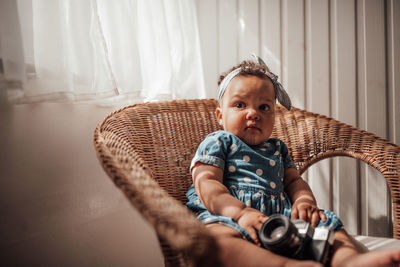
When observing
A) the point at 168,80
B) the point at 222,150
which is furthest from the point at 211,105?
the point at 222,150

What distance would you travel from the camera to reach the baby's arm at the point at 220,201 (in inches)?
25.4

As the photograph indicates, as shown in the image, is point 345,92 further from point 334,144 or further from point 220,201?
point 220,201

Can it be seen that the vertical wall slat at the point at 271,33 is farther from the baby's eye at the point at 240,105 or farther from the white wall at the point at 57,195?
the white wall at the point at 57,195

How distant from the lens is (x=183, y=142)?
104 cm

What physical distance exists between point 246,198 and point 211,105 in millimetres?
460

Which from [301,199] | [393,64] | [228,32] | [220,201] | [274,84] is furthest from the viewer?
[228,32]

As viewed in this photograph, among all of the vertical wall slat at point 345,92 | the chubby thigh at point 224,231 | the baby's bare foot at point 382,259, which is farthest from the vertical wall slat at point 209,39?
the baby's bare foot at point 382,259

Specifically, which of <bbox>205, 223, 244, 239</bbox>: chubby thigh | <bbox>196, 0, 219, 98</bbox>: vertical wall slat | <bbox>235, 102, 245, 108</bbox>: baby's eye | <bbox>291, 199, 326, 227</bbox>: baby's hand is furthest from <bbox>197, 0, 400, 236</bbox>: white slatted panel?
<bbox>205, 223, 244, 239</bbox>: chubby thigh

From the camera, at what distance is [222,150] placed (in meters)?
0.87

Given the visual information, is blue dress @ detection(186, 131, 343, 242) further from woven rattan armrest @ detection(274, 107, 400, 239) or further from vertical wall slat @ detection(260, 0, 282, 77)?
vertical wall slat @ detection(260, 0, 282, 77)

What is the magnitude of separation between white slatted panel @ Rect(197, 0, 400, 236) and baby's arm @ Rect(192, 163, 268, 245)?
78 centimetres

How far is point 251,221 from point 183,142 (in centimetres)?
46

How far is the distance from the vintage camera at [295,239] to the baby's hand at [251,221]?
3 centimetres

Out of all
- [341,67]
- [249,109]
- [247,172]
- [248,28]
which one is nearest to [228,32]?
[248,28]
